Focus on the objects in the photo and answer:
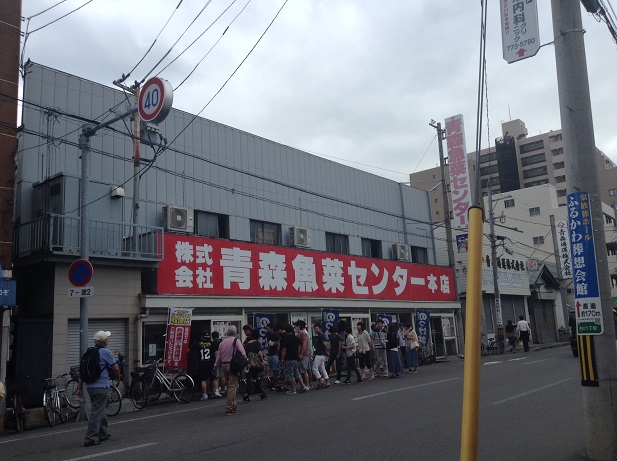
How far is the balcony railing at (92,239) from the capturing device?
50.8ft

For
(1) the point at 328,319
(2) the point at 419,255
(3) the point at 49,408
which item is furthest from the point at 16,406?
(2) the point at 419,255

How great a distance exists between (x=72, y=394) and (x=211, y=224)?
845 centimetres

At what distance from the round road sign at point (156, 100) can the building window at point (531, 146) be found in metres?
79.1

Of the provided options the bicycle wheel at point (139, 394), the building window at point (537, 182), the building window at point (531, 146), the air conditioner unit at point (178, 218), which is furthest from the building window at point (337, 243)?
the building window at point (531, 146)

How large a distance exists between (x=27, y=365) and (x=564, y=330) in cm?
3893

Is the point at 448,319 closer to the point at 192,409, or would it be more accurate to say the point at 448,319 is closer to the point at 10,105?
the point at 192,409

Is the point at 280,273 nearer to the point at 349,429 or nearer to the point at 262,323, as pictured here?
the point at 262,323

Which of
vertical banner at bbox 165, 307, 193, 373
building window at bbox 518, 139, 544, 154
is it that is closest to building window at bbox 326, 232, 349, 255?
vertical banner at bbox 165, 307, 193, 373

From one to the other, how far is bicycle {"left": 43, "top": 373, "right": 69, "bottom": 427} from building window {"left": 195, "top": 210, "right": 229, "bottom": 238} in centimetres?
810

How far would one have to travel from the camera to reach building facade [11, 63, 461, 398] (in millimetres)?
Result: 16078

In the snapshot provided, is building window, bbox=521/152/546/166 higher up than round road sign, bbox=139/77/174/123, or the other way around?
building window, bbox=521/152/546/166

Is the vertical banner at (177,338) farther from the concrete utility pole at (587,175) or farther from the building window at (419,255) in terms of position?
the building window at (419,255)

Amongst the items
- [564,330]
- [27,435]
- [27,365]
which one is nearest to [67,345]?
[27,365]

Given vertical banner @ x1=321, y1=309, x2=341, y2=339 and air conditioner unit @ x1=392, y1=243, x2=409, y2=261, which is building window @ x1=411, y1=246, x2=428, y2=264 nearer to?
air conditioner unit @ x1=392, y1=243, x2=409, y2=261
